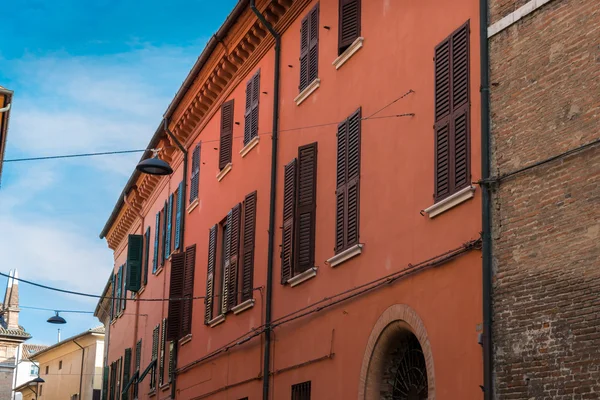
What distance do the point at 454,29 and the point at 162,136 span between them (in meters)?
15.1

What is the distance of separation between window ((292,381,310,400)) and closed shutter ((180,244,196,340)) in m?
6.91

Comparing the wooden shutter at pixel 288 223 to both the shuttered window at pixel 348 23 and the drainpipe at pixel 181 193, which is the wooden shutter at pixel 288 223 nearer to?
the shuttered window at pixel 348 23

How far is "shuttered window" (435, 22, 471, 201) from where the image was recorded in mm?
12008

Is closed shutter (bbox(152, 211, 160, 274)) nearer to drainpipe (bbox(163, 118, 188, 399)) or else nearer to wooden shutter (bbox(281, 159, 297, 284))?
drainpipe (bbox(163, 118, 188, 399))

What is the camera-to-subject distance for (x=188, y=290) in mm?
23375

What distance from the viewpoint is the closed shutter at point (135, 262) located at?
30.7 meters

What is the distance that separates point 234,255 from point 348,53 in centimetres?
578

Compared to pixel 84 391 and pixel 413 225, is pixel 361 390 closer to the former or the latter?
pixel 413 225

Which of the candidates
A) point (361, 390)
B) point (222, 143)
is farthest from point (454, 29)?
point (222, 143)

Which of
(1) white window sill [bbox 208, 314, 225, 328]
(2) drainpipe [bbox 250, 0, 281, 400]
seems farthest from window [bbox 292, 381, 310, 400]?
(1) white window sill [bbox 208, 314, 225, 328]

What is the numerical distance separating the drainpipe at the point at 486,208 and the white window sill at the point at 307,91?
210 inches

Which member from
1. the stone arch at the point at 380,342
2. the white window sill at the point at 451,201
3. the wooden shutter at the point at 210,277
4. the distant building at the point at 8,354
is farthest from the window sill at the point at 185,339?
the distant building at the point at 8,354

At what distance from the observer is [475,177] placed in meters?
11.6

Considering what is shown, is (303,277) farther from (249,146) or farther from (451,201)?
(451,201)
